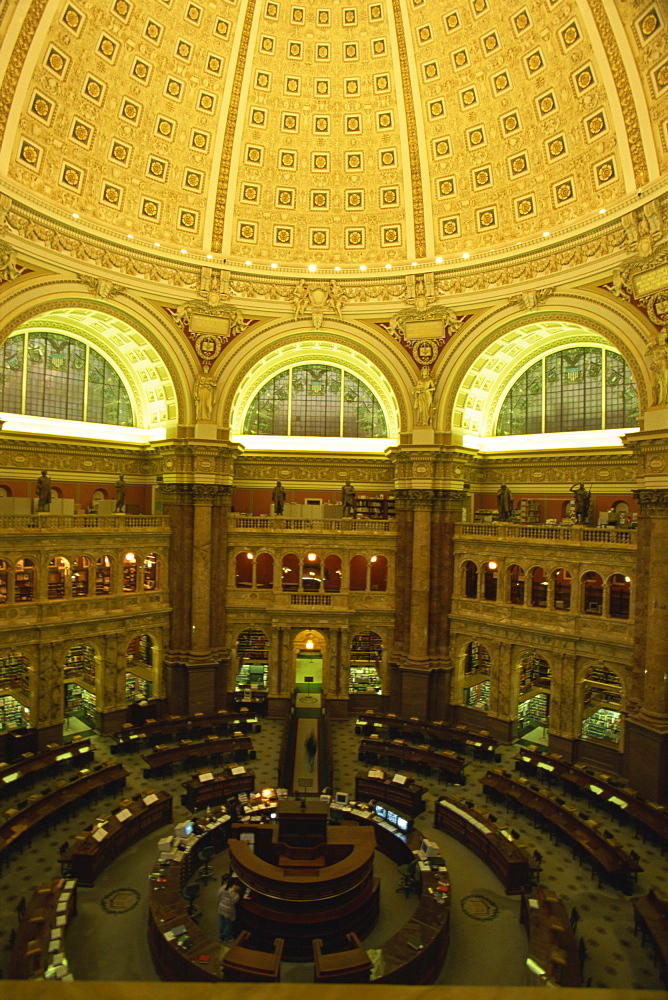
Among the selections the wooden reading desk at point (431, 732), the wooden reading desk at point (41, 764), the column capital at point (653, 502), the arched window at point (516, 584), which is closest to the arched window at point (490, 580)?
the arched window at point (516, 584)

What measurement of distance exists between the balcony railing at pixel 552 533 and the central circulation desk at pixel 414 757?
9956 millimetres

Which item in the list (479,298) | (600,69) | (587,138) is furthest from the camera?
(479,298)

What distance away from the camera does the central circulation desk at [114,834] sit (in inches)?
665

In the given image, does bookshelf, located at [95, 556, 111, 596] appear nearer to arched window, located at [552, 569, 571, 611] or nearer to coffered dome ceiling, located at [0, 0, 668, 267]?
coffered dome ceiling, located at [0, 0, 668, 267]

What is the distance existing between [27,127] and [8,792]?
2530 centimetres

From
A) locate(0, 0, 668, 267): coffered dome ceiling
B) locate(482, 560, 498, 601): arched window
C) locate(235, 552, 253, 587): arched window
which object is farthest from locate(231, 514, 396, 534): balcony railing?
locate(0, 0, 668, 267): coffered dome ceiling

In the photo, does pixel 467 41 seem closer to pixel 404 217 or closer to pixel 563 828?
pixel 404 217

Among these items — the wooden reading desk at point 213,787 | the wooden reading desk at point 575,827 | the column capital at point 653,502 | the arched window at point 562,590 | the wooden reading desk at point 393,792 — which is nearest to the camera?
the wooden reading desk at point 575,827

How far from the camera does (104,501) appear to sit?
29812 mm

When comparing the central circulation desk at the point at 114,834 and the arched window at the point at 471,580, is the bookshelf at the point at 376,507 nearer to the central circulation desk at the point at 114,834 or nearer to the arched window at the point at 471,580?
the arched window at the point at 471,580

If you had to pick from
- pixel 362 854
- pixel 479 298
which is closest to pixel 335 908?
pixel 362 854

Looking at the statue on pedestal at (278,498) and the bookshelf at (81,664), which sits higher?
the statue on pedestal at (278,498)

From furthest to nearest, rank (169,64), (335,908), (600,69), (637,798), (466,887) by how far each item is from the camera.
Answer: (169,64) < (600,69) < (637,798) < (466,887) < (335,908)

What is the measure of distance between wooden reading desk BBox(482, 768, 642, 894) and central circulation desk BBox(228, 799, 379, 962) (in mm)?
6655
